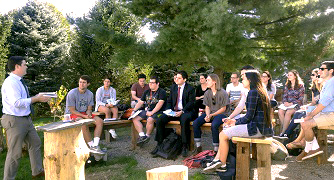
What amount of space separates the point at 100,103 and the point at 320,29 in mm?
5559

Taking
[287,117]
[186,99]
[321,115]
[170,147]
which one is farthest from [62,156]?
[287,117]

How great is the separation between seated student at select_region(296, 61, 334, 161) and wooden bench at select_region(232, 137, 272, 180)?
1.21 meters

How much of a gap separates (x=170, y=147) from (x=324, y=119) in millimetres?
2596

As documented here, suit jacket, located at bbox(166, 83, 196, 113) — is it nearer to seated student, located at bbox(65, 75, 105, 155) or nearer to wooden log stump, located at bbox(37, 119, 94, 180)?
seated student, located at bbox(65, 75, 105, 155)

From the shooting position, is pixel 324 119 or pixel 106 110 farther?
pixel 106 110

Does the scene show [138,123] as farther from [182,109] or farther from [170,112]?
[182,109]

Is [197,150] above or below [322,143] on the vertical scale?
below

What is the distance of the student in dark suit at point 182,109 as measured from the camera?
5.31m

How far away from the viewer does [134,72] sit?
12406mm

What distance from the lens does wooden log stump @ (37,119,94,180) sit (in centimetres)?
320

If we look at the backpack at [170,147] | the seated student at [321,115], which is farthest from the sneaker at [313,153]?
the backpack at [170,147]

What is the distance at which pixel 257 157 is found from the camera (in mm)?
3639

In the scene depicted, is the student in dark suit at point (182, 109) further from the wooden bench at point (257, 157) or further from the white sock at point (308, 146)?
the white sock at point (308, 146)

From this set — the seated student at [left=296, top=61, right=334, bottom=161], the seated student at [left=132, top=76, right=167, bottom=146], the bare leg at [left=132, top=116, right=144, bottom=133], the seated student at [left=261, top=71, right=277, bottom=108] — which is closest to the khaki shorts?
the seated student at [left=296, top=61, right=334, bottom=161]
